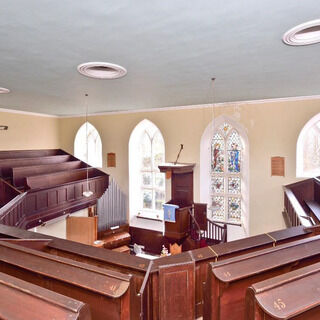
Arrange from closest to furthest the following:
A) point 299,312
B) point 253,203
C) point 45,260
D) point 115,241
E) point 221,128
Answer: point 299,312 < point 45,260 < point 253,203 < point 221,128 < point 115,241

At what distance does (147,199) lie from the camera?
6922mm

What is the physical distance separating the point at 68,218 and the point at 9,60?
13.5ft

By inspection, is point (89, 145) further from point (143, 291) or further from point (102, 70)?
point (143, 291)

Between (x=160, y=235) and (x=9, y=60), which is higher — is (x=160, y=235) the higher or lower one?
the lower one

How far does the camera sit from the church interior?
1.02 metres

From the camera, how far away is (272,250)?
3.93 feet

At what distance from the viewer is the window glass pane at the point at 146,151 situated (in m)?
6.76

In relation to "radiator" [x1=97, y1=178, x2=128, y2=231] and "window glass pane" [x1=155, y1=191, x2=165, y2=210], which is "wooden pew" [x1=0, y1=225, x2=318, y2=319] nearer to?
"radiator" [x1=97, y1=178, x2=128, y2=231]

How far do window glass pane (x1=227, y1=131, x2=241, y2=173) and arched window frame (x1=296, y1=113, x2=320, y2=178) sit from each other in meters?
1.22

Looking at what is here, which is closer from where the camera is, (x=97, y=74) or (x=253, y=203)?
(x=97, y=74)

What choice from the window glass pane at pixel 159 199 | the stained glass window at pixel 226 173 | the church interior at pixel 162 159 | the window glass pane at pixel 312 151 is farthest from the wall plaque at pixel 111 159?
the window glass pane at pixel 312 151

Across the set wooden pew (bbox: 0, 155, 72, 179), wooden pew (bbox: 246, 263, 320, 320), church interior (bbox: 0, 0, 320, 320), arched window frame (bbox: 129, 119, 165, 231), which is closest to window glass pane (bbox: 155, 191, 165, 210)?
arched window frame (bbox: 129, 119, 165, 231)

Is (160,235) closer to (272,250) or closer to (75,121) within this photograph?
(75,121)

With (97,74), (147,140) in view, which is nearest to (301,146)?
(147,140)
